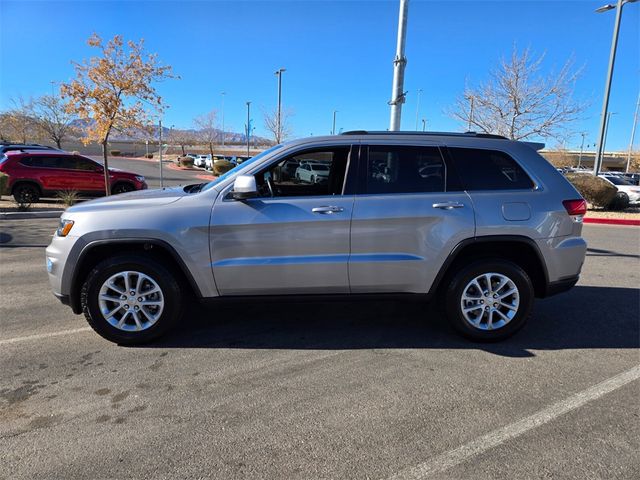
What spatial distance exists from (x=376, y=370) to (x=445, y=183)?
1725mm

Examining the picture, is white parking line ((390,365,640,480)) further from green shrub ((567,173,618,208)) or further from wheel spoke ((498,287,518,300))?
green shrub ((567,173,618,208))

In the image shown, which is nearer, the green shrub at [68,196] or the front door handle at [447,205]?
the front door handle at [447,205]

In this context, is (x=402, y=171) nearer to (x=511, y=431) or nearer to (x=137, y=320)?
(x=511, y=431)

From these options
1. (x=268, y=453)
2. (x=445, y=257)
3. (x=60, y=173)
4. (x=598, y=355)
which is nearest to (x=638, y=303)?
(x=598, y=355)

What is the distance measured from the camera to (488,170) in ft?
13.1

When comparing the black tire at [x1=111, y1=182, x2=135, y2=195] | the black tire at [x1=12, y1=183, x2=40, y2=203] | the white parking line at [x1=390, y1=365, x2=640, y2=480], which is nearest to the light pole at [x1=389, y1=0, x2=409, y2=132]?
the white parking line at [x1=390, y1=365, x2=640, y2=480]

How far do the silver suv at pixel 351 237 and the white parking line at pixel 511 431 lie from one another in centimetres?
86

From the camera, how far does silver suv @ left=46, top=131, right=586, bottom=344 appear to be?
3.69m

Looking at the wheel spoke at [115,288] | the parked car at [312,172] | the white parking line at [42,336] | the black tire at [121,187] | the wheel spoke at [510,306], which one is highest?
the parked car at [312,172]

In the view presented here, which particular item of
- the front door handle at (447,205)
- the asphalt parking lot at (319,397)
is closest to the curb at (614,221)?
the asphalt parking lot at (319,397)

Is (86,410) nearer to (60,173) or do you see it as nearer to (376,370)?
(376,370)

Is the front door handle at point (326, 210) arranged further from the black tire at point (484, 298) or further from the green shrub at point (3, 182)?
the green shrub at point (3, 182)

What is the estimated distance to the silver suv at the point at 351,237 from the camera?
145 inches

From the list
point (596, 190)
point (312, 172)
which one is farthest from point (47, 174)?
point (596, 190)
